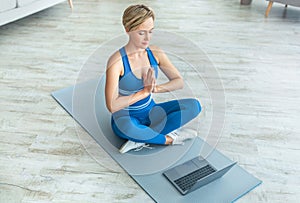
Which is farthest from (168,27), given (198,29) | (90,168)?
(90,168)

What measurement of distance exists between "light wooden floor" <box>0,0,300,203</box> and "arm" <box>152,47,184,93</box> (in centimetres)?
43

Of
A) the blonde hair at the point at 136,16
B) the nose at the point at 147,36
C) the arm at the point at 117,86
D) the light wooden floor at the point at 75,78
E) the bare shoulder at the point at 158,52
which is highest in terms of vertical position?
the blonde hair at the point at 136,16

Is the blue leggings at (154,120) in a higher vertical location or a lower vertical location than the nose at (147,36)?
lower

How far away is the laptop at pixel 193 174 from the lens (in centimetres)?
157

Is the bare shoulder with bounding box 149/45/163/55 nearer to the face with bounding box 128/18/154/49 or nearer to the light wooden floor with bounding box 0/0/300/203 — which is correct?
the face with bounding box 128/18/154/49

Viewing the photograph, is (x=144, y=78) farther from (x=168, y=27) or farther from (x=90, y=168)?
(x=168, y=27)

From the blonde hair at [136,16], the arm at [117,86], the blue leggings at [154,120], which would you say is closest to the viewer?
the blonde hair at [136,16]

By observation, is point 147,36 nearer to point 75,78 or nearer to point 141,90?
point 141,90

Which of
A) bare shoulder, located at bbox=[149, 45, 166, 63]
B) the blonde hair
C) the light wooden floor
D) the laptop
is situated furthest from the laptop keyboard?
the blonde hair

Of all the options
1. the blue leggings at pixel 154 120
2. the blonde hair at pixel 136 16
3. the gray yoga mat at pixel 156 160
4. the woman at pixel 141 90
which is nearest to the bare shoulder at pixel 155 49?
the woman at pixel 141 90

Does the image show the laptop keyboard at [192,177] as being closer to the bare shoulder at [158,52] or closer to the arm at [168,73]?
the arm at [168,73]

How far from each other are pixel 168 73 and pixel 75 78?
0.93 metres

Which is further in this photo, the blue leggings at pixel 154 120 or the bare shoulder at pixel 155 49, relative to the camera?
the blue leggings at pixel 154 120

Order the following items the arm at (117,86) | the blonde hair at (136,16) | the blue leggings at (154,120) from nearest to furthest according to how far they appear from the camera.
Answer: the blonde hair at (136,16), the arm at (117,86), the blue leggings at (154,120)
